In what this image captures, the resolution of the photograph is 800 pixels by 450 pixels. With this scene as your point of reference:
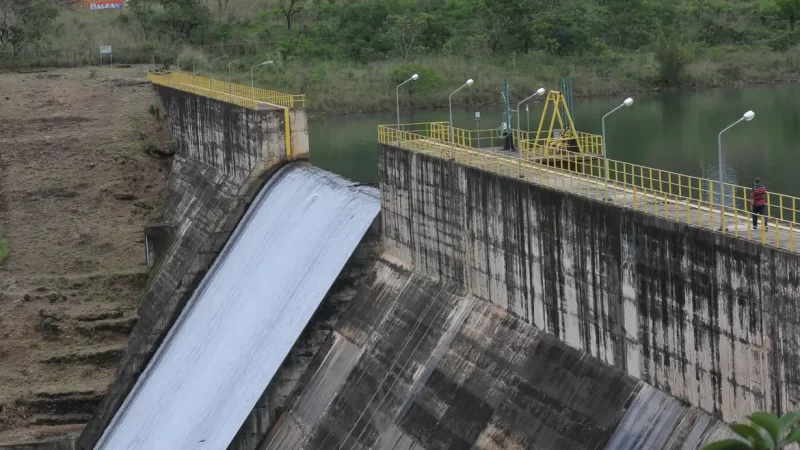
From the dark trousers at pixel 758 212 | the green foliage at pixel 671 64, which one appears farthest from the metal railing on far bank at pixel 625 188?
the green foliage at pixel 671 64

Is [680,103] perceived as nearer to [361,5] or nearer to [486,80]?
[486,80]

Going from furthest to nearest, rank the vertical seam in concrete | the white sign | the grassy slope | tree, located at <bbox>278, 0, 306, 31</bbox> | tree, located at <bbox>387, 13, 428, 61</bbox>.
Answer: the white sign → tree, located at <bbox>278, 0, 306, 31</bbox> → tree, located at <bbox>387, 13, 428, 61</bbox> → the grassy slope → the vertical seam in concrete

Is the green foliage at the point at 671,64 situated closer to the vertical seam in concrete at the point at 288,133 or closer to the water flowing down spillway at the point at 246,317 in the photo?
the vertical seam in concrete at the point at 288,133

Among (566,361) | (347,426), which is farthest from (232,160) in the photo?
(566,361)

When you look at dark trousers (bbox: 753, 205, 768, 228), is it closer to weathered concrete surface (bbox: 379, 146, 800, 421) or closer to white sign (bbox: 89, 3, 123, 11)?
weathered concrete surface (bbox: 379, 146, 800, 421)

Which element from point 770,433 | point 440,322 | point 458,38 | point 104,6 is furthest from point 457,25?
point 770,433

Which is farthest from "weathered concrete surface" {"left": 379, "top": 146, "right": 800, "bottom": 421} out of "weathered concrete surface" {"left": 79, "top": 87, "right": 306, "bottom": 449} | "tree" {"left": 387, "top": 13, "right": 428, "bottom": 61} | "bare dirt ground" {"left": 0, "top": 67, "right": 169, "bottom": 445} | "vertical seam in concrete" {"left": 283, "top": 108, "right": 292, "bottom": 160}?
"tree" {"left": 387, "top": 13, "right": 428, "bottom": 61}
